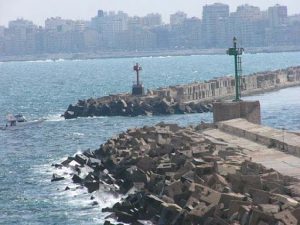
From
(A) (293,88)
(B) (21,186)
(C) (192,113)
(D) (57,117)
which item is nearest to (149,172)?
(B) (21,186)

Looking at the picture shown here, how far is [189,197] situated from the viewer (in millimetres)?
22172

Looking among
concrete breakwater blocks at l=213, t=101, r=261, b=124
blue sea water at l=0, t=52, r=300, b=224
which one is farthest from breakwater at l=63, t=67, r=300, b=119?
concrete breakwater blocks at l=213, t=101, r=261, b=124

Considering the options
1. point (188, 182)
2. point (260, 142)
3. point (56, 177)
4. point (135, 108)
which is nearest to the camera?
point (188, 182)

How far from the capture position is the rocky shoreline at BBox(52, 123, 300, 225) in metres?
19.9

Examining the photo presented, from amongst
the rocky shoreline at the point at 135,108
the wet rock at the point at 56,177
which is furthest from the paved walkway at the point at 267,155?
the rocky shoreline at the point at 135,108

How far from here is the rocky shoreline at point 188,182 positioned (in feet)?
65.4

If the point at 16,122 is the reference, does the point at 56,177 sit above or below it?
above

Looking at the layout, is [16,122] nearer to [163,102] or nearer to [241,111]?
[163,102]

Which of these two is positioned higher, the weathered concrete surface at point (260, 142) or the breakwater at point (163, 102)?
the weathered concrete surface at point (260, 142)

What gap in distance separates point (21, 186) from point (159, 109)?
1005 inches

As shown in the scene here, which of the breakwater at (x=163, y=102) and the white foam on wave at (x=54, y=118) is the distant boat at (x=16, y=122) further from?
the breakwater at (x=163, y=102)

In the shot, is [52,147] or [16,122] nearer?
[52,147]

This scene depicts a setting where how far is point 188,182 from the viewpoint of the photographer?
23.2m

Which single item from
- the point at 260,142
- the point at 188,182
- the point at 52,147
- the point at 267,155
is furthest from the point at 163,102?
the point at 188,182
